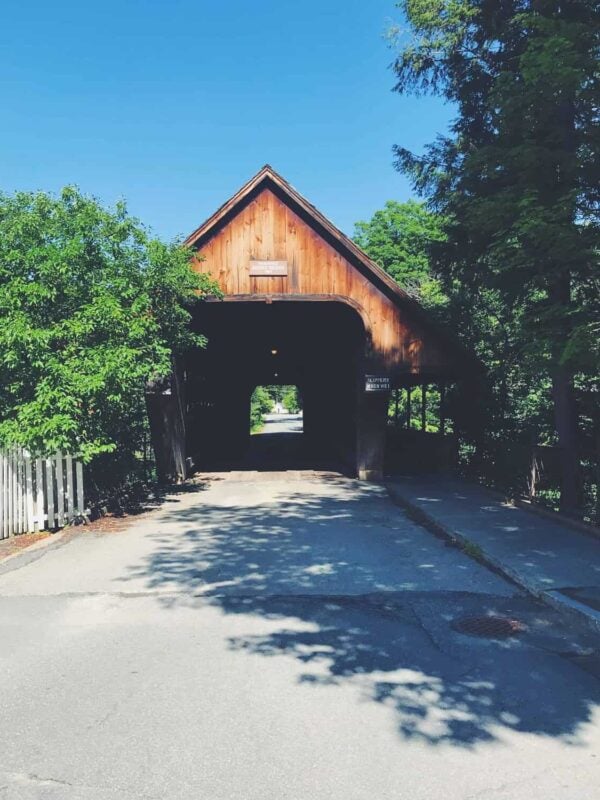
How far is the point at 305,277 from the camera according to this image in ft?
53.0

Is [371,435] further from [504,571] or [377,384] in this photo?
[504,571]

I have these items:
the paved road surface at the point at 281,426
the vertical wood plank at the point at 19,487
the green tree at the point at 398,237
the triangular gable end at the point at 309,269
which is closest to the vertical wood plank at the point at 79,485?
the vertical wood plank at the point at 19,487

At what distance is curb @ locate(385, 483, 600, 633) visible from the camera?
5.50m

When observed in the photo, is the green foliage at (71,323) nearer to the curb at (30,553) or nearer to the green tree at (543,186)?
the curb at (30,553)

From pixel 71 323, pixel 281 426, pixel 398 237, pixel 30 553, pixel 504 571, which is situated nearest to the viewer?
pixel 504 571

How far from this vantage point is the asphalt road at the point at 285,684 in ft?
10.4

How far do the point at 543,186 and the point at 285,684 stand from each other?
27.2ft

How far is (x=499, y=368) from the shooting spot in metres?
15.6

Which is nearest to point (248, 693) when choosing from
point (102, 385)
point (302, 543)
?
point (302, 543)

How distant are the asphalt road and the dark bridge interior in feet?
34.8

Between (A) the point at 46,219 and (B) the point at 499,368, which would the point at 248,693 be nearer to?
(A) the point at 46,219

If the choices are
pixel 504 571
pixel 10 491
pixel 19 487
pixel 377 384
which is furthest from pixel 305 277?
pixel 504 571

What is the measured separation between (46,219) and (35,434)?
3.80 meters

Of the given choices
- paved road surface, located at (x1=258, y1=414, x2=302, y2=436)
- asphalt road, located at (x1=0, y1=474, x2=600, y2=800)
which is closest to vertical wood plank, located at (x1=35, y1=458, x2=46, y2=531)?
asphalt road, located at (x1=0, y1=474, x2=600, y2=800)
